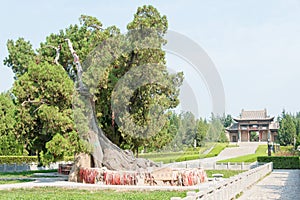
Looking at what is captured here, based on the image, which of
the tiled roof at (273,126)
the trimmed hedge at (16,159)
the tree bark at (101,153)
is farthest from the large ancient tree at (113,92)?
the tiled roof at (273,126)

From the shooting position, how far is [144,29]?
16.0 metres

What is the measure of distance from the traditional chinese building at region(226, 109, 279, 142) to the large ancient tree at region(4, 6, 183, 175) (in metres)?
41.3

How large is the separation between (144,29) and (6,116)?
17.8m

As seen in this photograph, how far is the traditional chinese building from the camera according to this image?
56.4 m

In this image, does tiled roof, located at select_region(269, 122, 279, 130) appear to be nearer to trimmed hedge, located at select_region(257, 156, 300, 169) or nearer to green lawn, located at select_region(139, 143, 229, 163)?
green lawn, located at select_region(139, 143, 229, 163)

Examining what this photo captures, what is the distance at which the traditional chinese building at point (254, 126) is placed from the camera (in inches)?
2221

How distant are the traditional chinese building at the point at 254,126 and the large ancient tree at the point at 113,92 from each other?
41.3m

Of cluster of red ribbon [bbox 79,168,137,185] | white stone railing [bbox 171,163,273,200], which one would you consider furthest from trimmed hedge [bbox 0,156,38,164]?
white stone railing [bbox 171,163,273,200]

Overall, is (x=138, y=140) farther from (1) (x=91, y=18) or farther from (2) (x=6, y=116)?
(2) (x=6, y=116)

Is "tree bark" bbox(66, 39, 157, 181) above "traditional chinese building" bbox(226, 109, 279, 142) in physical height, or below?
below

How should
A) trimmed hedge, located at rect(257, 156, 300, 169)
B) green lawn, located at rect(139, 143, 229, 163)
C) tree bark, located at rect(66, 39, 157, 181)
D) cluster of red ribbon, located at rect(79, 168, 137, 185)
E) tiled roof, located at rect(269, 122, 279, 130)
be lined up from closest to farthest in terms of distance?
cluster of red ribbon, located at rect(79, 168, 137, 185) → tree bark, located at rect(66, 39, 157, 181) → green lawn, located at rect(139, 143, 229, 163) → trimmed hedge, located at rect(257, 156, 300, 169) → tiled roof, located at rect(269, 122, 279, 130)

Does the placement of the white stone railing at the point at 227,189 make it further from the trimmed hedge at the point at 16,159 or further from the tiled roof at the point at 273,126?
the tiled roof at the point at 273,126

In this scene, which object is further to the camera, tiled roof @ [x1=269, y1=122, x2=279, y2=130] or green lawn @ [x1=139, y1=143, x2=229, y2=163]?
tiled roof @ [x1=269, y1=122, x2=279, y2=130]

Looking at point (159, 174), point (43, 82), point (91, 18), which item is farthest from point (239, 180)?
point (91, 18)
